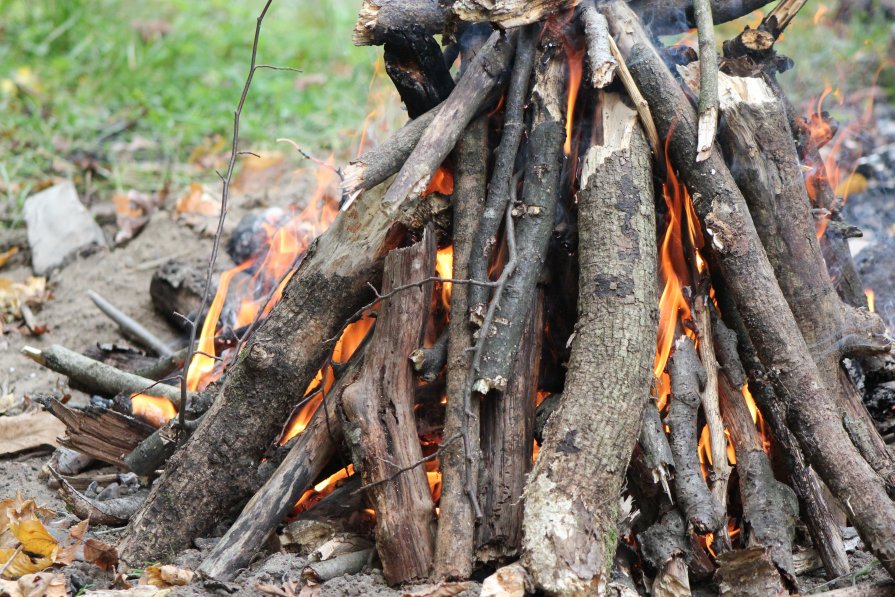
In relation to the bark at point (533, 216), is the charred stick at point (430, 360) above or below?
below

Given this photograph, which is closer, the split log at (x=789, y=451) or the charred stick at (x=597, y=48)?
the split log at (x=789, y=451)

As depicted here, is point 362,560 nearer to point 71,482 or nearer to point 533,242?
point 533,242

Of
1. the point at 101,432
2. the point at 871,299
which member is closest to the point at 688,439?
the point at 871,299

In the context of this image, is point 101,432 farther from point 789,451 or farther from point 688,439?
point 789,451

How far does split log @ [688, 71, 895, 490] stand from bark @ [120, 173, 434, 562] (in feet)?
4.13

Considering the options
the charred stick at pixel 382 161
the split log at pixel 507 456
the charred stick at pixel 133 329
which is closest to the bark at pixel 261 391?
the charred stick at pixel 382 161

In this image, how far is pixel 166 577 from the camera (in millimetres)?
2801

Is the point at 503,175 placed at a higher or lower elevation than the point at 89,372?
higher

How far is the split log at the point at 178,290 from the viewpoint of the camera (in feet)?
15.3

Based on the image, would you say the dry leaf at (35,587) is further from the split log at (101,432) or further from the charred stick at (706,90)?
the charred stick at (706,90)

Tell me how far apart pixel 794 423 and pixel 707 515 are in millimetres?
441

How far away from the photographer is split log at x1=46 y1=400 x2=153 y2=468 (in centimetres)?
348

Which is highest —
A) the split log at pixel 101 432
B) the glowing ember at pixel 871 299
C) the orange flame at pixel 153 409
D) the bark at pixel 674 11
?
the bark at pixel 674 11

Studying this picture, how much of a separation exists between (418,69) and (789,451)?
1945 millimetres
